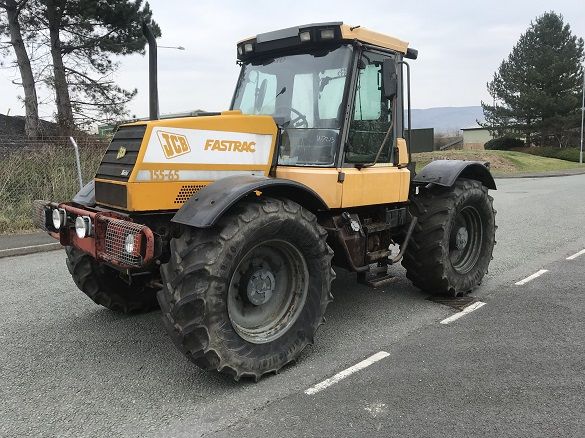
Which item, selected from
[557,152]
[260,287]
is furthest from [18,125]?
[557,152]

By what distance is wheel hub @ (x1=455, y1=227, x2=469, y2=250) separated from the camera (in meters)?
5.62

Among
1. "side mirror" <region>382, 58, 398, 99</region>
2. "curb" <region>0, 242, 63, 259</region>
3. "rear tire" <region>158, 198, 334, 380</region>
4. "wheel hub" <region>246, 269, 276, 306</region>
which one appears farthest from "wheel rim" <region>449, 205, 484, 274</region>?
"curb" <region>0, 242, 63, 259</region>

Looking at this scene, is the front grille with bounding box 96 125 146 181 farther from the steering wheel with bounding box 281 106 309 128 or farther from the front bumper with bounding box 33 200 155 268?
the steering wheel with bounding box 281 106 309 128

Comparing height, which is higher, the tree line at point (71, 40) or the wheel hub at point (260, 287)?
the tree line at point (71, 40)

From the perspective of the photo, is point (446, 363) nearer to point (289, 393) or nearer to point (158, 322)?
point (289, 393)

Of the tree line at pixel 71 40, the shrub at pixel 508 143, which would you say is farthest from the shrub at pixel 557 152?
the tree line at pixel 71 40

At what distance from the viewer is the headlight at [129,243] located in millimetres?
3345

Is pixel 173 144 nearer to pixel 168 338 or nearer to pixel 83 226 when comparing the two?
pixel 83 226

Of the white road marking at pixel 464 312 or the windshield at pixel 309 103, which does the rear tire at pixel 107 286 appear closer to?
the windshield at pixel 309 103

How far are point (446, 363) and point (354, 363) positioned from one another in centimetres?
69

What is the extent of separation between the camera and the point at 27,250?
8.49 metres

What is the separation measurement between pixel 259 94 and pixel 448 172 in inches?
83.3

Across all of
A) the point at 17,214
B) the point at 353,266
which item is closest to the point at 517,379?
the point at 353,266

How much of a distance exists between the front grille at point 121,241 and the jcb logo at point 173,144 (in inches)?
24.2
